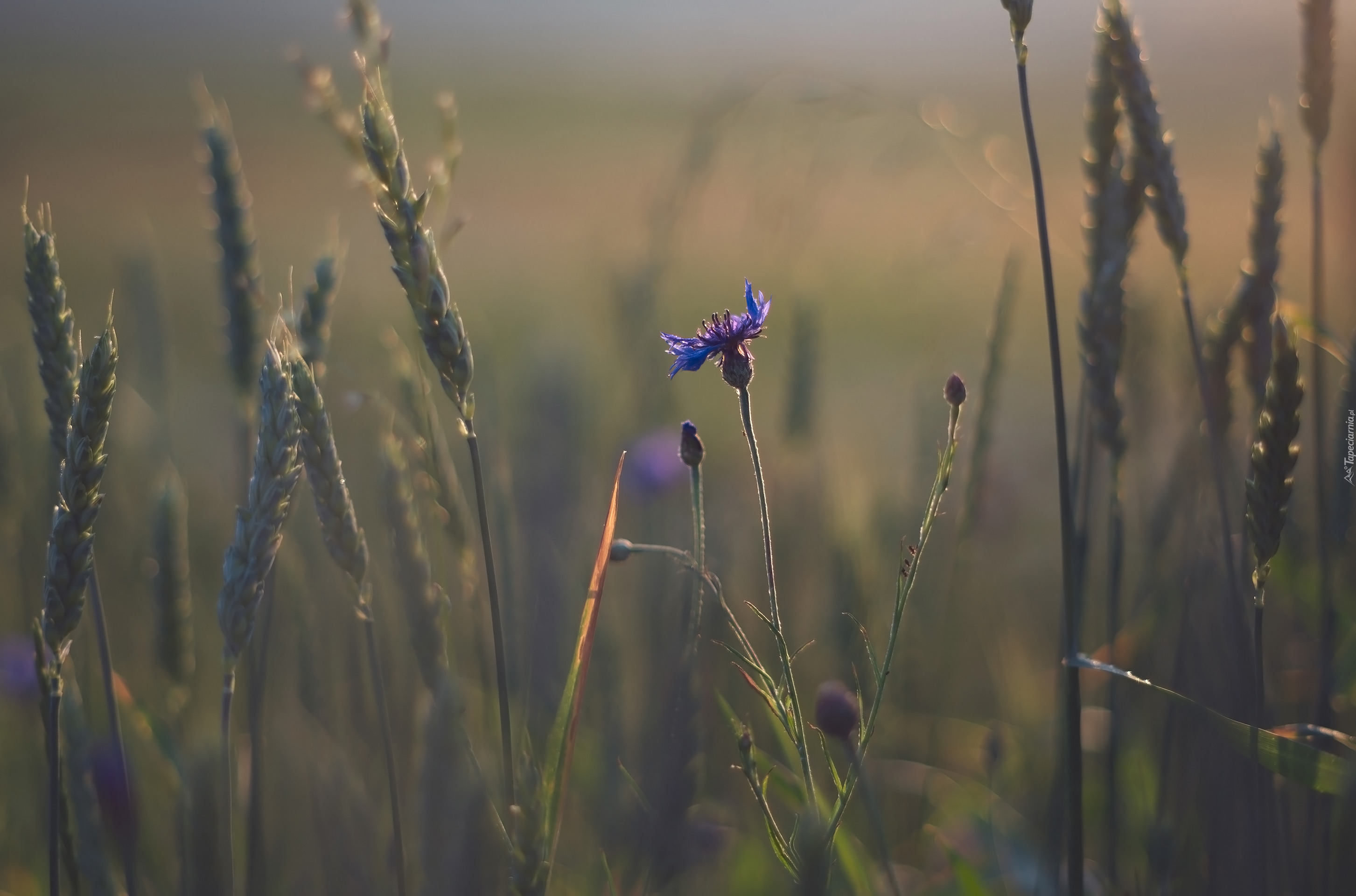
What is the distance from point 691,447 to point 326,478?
0.32 m

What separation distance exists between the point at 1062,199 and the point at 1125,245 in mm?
948

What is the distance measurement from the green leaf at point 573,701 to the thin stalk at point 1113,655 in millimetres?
568

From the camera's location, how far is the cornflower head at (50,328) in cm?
79

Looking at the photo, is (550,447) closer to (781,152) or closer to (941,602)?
(781,152)

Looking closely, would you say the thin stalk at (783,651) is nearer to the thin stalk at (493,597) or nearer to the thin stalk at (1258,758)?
the thin stalk at (493,597)

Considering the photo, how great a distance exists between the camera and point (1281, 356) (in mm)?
705

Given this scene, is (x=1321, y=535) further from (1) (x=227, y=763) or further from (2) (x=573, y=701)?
(1) (x=227, y=763)

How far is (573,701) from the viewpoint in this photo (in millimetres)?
757

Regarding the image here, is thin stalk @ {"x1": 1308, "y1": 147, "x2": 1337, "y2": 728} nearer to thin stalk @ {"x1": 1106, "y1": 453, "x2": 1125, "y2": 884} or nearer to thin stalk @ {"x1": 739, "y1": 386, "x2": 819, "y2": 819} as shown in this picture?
thin stalk @ {"x1": 1106, "y1": 453, "x2": 1125, "y2": 884}

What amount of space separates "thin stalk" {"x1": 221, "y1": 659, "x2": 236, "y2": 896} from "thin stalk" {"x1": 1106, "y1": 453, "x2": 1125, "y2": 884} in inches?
33.9

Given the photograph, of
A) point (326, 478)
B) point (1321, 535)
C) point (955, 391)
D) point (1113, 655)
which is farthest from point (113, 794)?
point (1321, 535)

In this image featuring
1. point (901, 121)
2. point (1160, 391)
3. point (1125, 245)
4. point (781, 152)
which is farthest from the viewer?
point (1160, 391)

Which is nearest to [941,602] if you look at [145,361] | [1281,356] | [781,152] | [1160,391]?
[1160,391]

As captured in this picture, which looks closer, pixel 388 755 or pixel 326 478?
pixel 326 478
